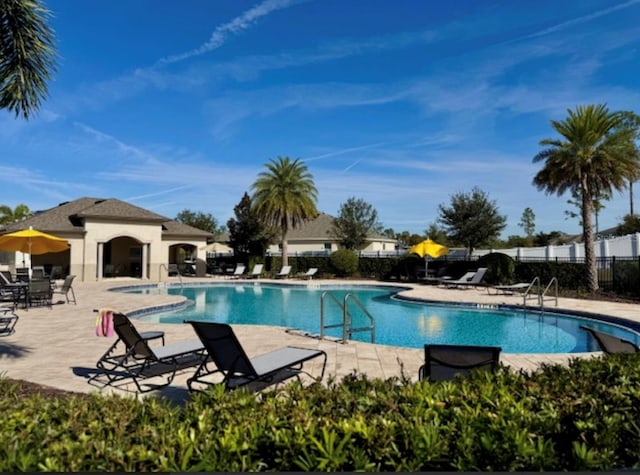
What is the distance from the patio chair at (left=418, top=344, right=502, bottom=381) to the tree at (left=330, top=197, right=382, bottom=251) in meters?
35.6

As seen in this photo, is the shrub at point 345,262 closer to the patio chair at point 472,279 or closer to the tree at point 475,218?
the tree at point 475,218

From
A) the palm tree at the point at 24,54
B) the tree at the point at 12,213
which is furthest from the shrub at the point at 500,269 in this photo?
the tree at the point at 12,213

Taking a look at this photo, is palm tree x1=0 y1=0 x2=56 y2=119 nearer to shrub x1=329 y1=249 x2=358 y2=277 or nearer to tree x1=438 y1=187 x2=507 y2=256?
shrub x1=329 y1=249 x2=358 y2=277

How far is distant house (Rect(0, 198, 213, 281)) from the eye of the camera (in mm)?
26484

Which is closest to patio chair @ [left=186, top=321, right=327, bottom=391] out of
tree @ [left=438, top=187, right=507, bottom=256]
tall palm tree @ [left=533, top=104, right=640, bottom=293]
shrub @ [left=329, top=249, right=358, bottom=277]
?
tall palm tree @ [left=533, top=104, right=640, bottom=293]

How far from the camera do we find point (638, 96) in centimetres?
1934

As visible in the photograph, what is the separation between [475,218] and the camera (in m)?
30.6

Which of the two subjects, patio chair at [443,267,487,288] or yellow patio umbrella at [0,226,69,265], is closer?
yellow patio umbrella at [0,226,69,265]

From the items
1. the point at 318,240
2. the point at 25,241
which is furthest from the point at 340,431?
the point at 318,240

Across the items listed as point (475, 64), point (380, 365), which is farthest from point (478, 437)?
point (475, 64)

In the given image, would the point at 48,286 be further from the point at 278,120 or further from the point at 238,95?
the point at 278,120

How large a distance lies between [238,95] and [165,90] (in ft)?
10.5

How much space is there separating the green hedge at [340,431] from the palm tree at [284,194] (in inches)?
1088

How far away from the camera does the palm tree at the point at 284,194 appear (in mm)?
30484
